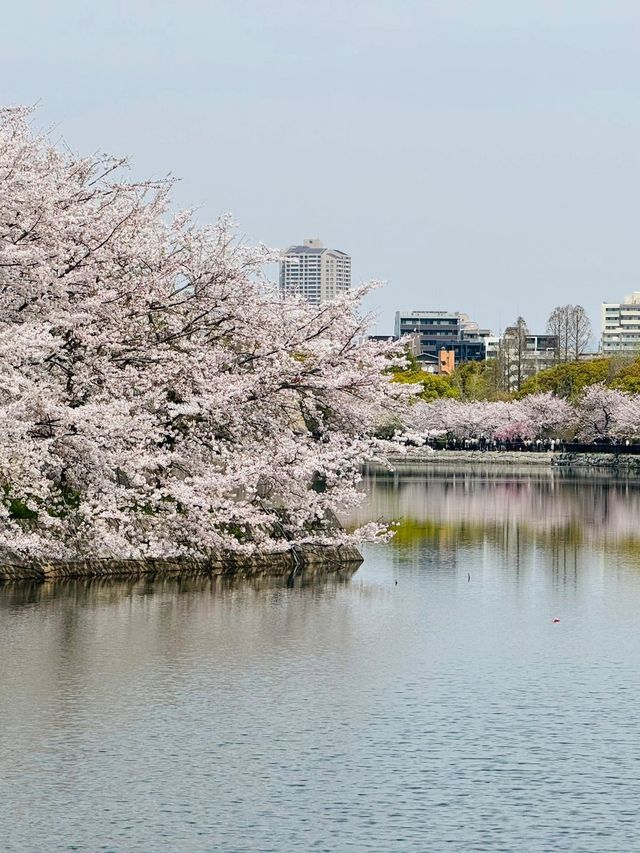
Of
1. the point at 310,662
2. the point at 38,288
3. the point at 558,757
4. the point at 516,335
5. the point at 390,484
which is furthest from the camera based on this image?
the point at 516,335

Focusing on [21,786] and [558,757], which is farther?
[558,757]

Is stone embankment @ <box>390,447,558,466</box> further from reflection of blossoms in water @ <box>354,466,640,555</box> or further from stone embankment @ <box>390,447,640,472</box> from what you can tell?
reflection of blossoms in water @ <box>354,466,640,555</box>

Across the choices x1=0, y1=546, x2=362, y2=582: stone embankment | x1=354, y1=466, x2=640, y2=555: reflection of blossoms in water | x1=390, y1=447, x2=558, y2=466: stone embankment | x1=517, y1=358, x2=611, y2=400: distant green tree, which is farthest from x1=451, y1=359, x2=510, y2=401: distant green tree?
x1=0, y1=546, x2=362, y2=582: stone embankment

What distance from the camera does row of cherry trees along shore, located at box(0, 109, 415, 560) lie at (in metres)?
25.7

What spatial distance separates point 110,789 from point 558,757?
15.8 ft

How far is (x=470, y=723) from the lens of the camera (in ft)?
55.2

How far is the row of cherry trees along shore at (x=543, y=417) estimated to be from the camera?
124m

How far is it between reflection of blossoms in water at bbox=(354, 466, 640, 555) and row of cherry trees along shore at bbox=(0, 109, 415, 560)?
34.9 feet

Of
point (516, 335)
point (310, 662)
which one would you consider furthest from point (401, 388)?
point (516, 335)

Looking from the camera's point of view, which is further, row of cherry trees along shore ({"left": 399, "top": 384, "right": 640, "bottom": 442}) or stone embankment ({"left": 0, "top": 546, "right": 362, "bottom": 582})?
row of cherry trees along shore ({"left": 399, "top": 384, "right": 640, "bottom": 442})

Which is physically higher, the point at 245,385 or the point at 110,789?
the point at 245,385

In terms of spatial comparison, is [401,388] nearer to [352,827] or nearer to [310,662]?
[310,662]

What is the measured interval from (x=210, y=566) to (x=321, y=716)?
1226 cm

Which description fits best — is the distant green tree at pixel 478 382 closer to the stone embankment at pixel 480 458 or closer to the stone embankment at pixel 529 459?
the stone embankment at pixel 480 458
